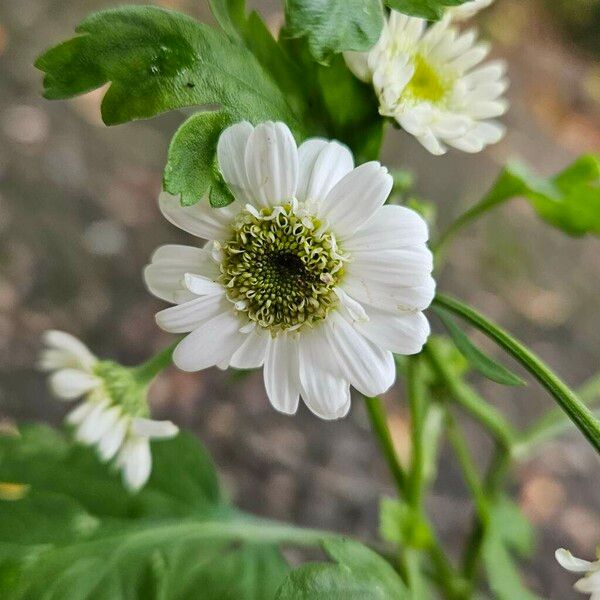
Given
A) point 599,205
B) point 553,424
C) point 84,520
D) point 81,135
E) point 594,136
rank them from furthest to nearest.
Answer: point 594,136
point 81,135
point 553,424
point 84,520
point 599,205

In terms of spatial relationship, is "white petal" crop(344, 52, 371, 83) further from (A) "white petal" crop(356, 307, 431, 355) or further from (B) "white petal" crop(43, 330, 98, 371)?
(B) "white petal" crop(43, 330, 98, 371)

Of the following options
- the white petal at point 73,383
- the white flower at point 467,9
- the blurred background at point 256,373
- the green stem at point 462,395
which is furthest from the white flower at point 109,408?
the blurred background at point 256,373

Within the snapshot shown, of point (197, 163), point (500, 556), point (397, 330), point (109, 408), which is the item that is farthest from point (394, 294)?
point (500, 556)

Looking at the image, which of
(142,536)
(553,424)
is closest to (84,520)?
(142,536)

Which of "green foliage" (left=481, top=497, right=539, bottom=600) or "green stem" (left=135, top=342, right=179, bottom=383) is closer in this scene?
"green stem" (left=135, top=342, right=179, bottom=383)

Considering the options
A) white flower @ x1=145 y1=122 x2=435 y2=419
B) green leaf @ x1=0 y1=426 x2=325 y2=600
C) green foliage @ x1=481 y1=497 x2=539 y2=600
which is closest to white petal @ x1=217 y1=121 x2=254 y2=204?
white flower @ x1=145 y1=122 x2=435 y2=419

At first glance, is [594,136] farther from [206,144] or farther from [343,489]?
[206,144]

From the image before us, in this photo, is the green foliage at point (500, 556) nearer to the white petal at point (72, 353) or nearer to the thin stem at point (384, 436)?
the thin stem at point (384, 436)
